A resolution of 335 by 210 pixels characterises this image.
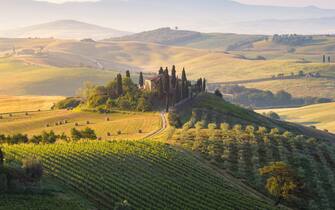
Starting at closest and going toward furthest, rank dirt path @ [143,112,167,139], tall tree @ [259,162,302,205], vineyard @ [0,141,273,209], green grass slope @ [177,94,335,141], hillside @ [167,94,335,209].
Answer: vineyard @ [0,141,273,209]
tall tree @ [259,162,302,205]
hillside @ [167,94,335,209]
dirt path @ [143,112,167,139]
green grass slope @ [177,94,335,141]

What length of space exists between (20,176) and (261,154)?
39.0m

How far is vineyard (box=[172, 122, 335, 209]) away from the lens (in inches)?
2648

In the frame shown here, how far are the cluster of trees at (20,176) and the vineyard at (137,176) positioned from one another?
306 centimetres

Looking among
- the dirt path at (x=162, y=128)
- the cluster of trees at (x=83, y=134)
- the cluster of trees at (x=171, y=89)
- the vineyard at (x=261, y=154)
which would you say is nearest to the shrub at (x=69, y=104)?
the cluster of trees at (x=171, y=89)

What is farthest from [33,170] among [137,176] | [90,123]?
[90,123]

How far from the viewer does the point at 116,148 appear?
217ft

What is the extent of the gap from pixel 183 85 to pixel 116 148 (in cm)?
5344

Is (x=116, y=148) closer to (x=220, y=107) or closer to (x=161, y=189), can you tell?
(x=161, y=189)

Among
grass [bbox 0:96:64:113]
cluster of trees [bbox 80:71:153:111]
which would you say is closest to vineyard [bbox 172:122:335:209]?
cluster of trees [bbox 80:71:153:111]

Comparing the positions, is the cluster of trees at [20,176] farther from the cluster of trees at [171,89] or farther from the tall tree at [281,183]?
the cluster of trees at [171,89]

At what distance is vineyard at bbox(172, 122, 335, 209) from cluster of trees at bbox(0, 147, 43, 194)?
26.9 meters

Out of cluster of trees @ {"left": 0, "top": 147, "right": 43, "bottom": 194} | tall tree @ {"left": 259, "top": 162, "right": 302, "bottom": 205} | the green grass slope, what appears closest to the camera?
cluster of trees @ {"left": 0, "top": 147, "right": 43, "bottom": 194}

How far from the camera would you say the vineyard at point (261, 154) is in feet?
221

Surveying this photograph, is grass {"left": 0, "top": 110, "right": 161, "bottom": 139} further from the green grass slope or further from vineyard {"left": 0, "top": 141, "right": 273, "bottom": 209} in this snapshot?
vineyard {"left": 0, "top": 141, "right": 273, "bottom": 209}
